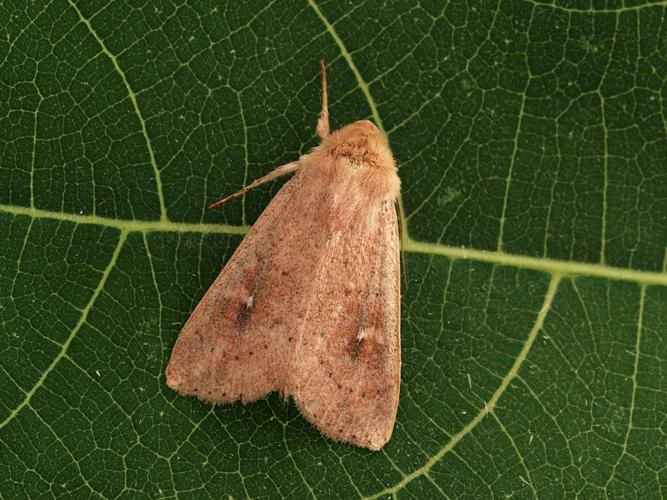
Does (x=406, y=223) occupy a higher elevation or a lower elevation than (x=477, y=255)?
higher

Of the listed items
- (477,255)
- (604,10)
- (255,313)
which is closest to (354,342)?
(255,313)

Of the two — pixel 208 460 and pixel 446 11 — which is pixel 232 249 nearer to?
pixel 208 460

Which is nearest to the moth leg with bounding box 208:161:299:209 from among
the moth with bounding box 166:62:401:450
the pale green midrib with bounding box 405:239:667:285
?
the moth with bounding box 166:62:401:450

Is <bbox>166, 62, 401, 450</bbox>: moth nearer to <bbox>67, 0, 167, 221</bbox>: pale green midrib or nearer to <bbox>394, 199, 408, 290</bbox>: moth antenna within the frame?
<bbox>394, 199, 408, 290</bbox>: moth antenna

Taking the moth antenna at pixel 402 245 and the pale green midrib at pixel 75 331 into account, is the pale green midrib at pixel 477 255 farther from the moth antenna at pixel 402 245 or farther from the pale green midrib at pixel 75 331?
the pale green midrib at pixel 75 331

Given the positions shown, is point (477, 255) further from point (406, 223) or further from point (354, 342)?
point (354, 342)
